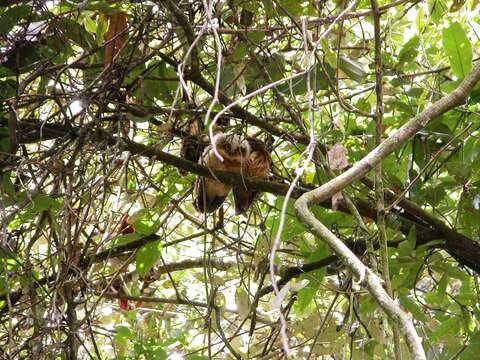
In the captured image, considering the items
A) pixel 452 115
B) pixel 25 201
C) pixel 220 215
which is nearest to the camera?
pixel 25 201

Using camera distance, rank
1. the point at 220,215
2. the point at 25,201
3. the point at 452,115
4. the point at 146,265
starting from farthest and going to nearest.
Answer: the point at 220,215 → the point at 146,265 → the point at 452,115 → the point at 25,201

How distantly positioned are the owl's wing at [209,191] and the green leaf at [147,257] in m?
0.14

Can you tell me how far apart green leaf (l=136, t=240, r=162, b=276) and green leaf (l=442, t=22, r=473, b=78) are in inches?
30.5

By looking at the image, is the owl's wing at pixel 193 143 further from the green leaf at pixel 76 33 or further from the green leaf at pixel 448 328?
the green leaf at pixel 448 328

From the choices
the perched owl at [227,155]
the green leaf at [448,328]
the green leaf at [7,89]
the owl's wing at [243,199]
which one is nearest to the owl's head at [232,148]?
the perched owl at [227,155]

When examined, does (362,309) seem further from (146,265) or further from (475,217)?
(146,265)

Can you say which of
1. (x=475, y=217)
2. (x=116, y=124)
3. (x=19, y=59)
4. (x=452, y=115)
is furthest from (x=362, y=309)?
(x=19, y=59)

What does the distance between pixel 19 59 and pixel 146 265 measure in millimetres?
545

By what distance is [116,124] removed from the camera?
1486mm

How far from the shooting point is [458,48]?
1308 mm

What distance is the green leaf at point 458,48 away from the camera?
1.30 m

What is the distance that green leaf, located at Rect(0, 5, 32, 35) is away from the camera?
1.31 m

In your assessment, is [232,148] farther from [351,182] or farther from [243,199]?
[351,182]

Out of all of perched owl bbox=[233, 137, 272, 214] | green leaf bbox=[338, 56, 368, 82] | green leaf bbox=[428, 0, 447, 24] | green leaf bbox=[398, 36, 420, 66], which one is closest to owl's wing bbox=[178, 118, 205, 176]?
perched owl bbox=[233, 137, 272, 214]
